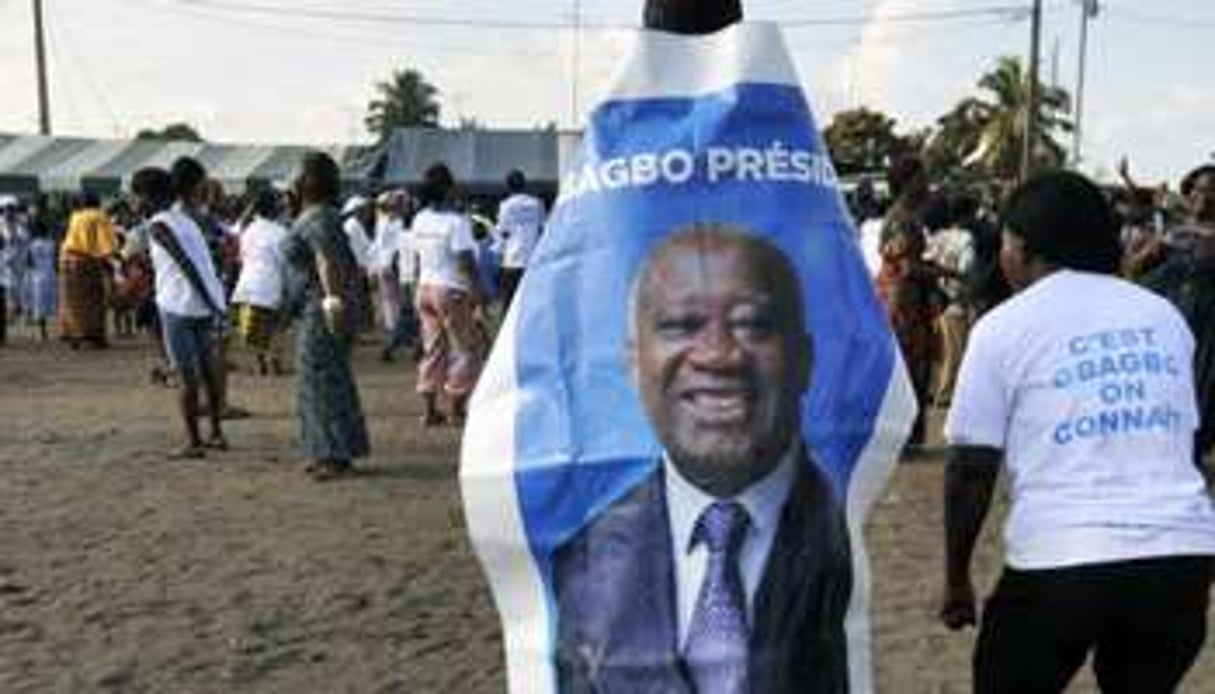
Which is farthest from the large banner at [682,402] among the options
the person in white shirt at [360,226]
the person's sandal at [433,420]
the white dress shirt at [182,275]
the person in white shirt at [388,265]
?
the person in white shirt at [388,265]

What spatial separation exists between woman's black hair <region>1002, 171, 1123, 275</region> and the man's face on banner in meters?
1.29

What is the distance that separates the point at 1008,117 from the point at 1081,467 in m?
62.1

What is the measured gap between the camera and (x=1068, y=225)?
3.75 meters

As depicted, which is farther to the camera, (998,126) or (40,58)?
(998,126)

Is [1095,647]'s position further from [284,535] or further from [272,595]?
[284,535]

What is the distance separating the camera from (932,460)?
10.6m

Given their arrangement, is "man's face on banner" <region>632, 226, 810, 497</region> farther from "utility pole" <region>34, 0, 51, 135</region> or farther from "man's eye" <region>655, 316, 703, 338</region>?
"utility pole" <region>34, 0, 51, 135</region>

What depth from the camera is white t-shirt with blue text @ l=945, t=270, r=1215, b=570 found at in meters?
3.62

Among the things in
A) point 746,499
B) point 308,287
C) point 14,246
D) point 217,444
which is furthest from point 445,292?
point 14,246

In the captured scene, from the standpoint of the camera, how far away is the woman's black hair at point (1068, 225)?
375cm

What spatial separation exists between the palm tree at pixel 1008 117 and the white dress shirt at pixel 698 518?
57.3 m

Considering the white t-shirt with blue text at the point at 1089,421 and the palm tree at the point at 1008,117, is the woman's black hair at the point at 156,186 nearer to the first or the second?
the white t-shirt with blue text at the point at 1089,421

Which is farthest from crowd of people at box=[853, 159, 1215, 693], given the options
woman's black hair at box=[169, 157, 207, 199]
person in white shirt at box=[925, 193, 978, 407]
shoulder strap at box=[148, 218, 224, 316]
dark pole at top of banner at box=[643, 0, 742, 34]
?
person in white shirt at box=[925, 193, 978, 407]

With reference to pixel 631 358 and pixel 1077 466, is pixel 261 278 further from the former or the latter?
pixel 631 358
